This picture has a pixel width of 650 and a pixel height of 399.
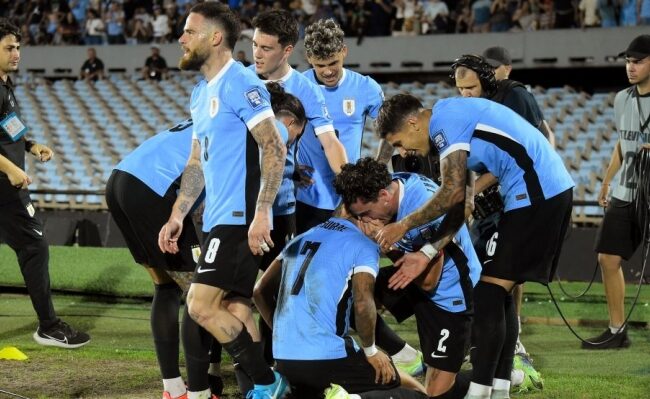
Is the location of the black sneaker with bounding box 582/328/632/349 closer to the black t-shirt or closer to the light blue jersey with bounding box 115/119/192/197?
the light blue jersey with bounding box 115/119/192/197

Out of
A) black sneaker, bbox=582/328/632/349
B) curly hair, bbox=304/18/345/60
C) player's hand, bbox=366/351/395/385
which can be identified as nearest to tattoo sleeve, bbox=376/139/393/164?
curly hair, bbox=304/18/345/60

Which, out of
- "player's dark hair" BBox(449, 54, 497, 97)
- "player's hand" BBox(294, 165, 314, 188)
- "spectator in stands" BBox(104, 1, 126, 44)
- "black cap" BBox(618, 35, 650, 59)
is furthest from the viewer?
"spectator in stands" BBox(104, 1, 126, 44)

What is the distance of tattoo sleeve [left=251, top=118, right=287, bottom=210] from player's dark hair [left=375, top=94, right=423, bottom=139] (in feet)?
1.99

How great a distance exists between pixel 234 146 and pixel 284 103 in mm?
836

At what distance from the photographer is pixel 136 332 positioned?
8445 mm

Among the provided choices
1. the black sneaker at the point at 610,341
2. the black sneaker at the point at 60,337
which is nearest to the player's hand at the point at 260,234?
the black sneaker at the point at 60,337

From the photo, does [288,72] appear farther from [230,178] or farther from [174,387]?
[174,387]

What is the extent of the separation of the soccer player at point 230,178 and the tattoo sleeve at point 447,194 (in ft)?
2.43

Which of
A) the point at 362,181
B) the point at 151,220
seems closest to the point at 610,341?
the point at 362,181

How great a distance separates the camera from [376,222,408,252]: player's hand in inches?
202

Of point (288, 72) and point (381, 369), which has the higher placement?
point (288, 72)

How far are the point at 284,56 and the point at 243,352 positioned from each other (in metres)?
2.06

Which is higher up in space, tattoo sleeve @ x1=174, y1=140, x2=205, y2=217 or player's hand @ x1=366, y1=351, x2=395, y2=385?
tattoo sleeve @ x1=174, y1=140, x2=205, y2=217

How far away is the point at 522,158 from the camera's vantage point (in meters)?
5.51
